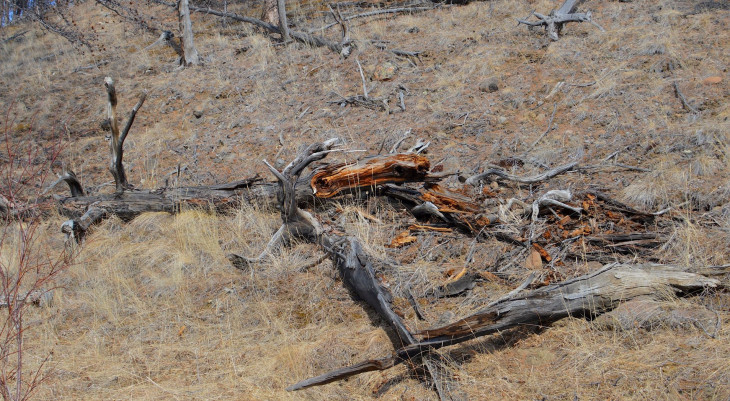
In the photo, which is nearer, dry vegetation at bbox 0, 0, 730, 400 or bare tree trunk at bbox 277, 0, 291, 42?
dry vegetation at bbox 0, 0, 730, 400

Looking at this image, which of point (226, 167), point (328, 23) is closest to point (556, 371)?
point (226, 167)

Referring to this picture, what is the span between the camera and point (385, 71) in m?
9.68

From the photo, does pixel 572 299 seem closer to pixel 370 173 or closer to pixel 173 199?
pixel 370 173

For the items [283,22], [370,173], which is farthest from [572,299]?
[283,22]

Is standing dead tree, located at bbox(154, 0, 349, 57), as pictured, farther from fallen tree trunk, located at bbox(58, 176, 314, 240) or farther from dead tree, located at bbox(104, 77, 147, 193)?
dead tree, located at bbox(104, 77, 147, 193)

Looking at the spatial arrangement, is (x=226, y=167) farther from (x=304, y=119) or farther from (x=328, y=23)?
(x=328, y=23)

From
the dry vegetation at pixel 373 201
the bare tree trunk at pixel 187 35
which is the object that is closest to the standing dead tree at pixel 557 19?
the dry vegetation at pixel 373 201

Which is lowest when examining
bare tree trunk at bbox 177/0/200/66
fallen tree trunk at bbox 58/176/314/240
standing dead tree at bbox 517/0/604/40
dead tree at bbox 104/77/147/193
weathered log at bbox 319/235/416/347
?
weathered log at bbox 319/235/416/347

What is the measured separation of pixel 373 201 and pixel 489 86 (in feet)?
11.6

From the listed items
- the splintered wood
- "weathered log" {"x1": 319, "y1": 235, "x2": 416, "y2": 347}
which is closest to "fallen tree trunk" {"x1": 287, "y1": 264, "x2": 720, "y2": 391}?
"weathered log" {"x1": 319, "y1": 235, "x2": 416, "y2": 347}

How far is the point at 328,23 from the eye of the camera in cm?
1267

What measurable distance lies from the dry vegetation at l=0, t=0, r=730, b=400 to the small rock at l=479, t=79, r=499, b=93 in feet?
0.31

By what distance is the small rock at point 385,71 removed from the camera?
9.60 metres

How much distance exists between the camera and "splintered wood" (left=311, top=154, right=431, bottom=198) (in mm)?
5898
